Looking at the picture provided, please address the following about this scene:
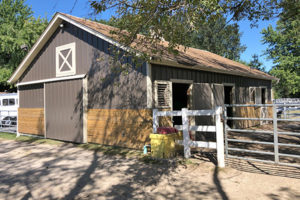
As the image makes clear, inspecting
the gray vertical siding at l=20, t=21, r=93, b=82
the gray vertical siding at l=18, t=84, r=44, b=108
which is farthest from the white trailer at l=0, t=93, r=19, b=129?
the gray vertical siding at l=20, t=21, r=93, b=82

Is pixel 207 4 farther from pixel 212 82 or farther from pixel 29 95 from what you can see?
pixel 29 95

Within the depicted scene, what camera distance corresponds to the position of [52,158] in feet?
25.0

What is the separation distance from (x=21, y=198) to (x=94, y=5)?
4427 millimetres

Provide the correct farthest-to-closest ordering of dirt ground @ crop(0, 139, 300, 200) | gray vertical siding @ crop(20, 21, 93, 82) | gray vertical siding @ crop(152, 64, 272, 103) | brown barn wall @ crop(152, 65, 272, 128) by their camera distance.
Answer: gray vertical siding @ crop(20, 21, 93, 82) < brown barn wall @ crop(152, 65, 272, 128) < gray vertical siding @ crop(152, 64, 272, 103) < dirt ground @ crop(0, 139, 300, 200)

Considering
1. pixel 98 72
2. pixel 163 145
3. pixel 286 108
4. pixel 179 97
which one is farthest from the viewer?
pixel 286 108

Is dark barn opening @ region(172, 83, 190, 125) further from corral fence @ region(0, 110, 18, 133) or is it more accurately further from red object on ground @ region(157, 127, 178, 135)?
corral fence @ region(0, 110, 18, 133)

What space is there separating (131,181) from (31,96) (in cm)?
942

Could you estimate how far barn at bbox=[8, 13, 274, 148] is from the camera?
8.11m

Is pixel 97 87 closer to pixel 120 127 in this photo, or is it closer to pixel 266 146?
pixel 120 127

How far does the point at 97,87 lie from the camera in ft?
30.9

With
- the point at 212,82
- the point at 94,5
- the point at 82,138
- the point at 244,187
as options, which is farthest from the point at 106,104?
the point at 244,187

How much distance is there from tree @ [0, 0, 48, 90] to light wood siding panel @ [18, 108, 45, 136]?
484 inches

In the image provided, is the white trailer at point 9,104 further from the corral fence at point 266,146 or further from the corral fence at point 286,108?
the corral fence at point 286,108

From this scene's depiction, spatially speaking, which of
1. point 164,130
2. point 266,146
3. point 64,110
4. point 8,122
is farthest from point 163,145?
point 8,122
